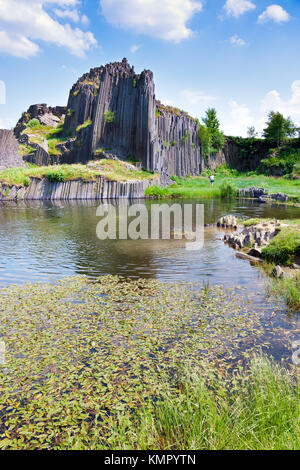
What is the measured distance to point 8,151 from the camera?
54.7m

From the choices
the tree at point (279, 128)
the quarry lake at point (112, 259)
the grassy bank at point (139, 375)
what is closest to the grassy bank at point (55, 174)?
the quarry lake at point (112, 259)

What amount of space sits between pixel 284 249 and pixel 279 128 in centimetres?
7536

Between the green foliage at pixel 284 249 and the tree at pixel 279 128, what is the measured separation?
7399 centimetres

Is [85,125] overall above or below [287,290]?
above

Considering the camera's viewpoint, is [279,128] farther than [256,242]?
Yes

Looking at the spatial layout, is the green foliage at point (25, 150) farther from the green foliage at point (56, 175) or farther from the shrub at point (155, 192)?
the shrub at point (155, 192)

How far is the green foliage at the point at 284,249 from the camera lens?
39.2ft

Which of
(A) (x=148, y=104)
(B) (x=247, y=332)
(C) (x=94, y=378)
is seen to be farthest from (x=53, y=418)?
(A) (x=148, y=104)

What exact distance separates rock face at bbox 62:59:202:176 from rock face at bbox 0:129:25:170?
12534 mm

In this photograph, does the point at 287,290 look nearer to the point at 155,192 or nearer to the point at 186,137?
the point at 155,192

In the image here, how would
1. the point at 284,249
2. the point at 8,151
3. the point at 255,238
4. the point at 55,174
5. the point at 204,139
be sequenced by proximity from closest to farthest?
the point at 284,249
the point at 255,238
the point at 55,174
the point at 8,151
the point at 204,139

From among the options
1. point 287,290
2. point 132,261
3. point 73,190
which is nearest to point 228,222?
point 132,261

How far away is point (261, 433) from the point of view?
360 centimetres

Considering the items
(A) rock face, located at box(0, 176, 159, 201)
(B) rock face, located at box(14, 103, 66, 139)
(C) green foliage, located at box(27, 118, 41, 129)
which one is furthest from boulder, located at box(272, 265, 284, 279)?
(B) rock face, located at box(14, 103, 66, 139)
